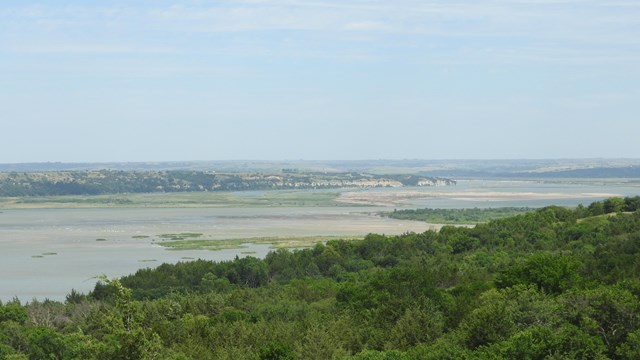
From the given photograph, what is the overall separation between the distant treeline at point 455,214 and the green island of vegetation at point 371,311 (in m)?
38.6

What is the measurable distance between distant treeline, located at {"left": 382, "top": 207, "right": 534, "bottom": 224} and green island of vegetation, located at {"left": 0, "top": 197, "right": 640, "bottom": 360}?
38568 mm

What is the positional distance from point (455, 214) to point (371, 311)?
232 ft

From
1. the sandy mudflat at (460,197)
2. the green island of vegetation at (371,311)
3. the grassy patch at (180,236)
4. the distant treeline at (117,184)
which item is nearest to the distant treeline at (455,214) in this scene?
the sandy mudflat at (460,197)

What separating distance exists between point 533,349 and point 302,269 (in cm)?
3184

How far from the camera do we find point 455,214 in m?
102

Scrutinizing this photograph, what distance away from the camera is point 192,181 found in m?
192

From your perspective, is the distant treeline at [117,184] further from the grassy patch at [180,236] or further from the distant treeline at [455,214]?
the grassy patch at [180,236]

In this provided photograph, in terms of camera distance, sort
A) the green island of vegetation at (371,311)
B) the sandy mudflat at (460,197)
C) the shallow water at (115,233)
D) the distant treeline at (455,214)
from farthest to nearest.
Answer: the sandy mudflat at (460,197)
the distant treeline at (455,214)
the shallow water at (115,233)
the green island of vegetation at (371,311)

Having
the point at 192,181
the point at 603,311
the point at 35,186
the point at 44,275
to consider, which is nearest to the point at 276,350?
the point at 603,311

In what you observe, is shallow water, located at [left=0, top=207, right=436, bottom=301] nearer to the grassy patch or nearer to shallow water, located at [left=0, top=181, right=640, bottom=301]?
shallow water, located at [left=0, top=181, right=640, bottom=301]

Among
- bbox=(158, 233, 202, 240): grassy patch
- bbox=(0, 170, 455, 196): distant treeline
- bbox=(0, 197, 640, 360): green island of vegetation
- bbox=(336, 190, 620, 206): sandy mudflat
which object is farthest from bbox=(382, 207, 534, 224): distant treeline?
bbox=(0, 170, 455, 196): distant treeline

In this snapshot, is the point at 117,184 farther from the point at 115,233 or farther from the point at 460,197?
the point at 115,233

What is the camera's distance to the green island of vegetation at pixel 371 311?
2277cm

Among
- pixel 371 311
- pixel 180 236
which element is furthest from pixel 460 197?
pixel 371 311
